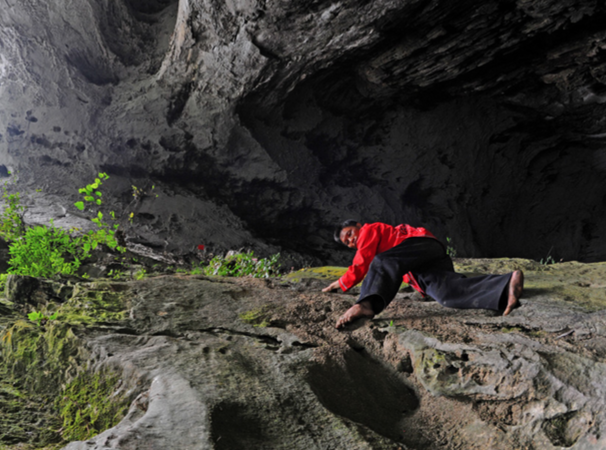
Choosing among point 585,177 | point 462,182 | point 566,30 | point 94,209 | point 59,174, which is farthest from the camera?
point 585,177

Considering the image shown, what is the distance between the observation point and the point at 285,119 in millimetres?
7156

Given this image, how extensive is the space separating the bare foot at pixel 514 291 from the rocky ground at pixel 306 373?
0.23ft

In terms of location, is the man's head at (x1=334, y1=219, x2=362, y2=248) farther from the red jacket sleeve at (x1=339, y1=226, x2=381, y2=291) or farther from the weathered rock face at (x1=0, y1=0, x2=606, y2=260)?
the weathered rock face at (x1=0, y1=0, x2=606, y2=260)

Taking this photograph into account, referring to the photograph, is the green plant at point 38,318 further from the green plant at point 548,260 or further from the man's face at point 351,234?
the green plant at point 548,260

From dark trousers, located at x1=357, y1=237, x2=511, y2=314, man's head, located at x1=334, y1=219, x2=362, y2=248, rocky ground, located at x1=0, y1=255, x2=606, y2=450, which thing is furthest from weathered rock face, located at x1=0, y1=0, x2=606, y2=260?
rocky ground, located at x1=0, y1=255, x2=606, y2=450

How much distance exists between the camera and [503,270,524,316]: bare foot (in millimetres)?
2568

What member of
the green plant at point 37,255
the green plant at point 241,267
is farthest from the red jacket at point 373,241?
the green plant at point 37,255

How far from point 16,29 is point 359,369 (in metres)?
9.15

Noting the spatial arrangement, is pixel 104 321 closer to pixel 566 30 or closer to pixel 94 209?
pixel 94 209

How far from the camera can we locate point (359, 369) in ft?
7.19

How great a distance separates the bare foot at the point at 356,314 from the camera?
8.75 feet

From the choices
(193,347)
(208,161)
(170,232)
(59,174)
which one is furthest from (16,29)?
(193,347)

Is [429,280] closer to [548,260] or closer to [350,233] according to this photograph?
[350,233]

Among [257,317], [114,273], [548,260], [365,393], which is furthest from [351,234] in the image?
[548,260]
